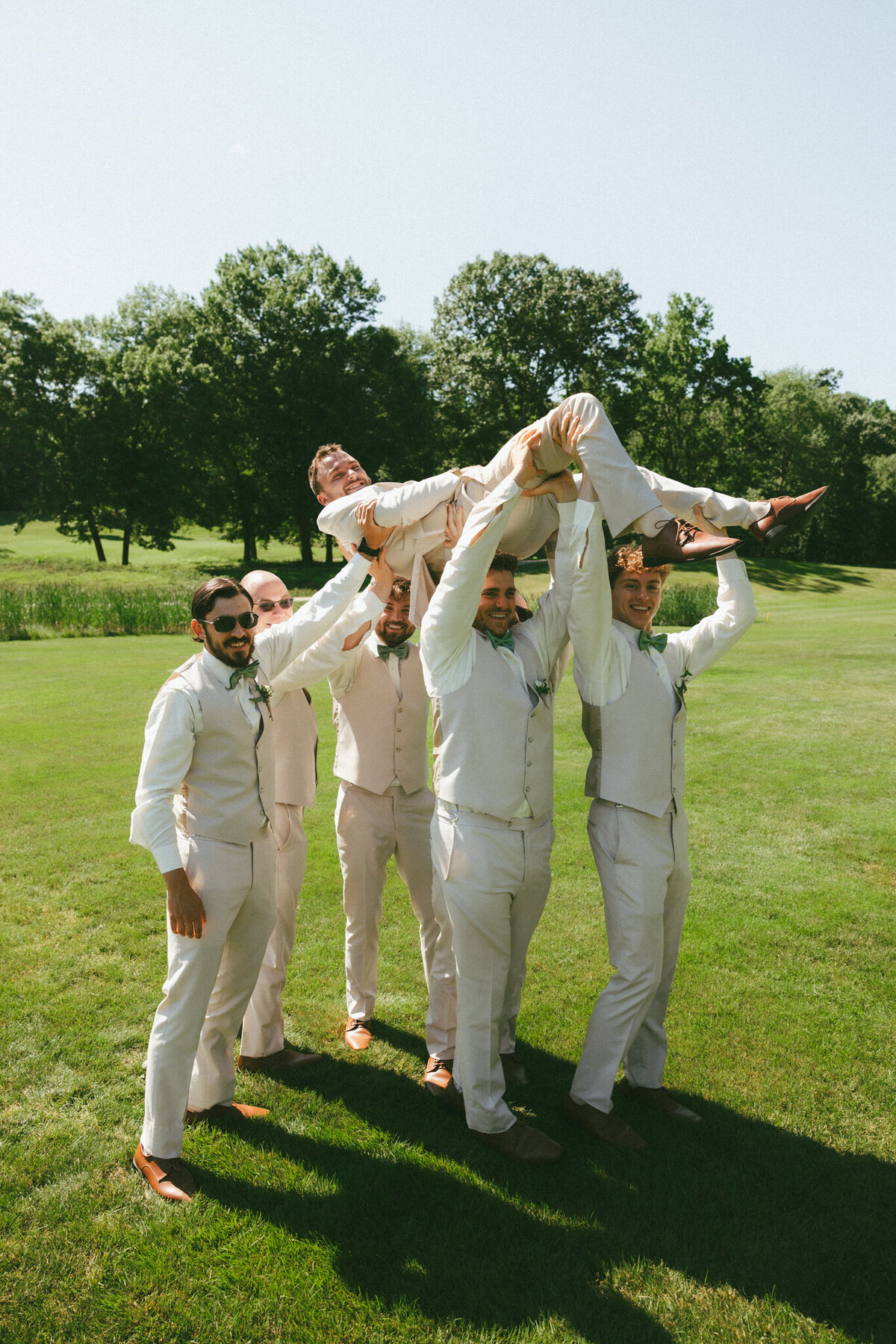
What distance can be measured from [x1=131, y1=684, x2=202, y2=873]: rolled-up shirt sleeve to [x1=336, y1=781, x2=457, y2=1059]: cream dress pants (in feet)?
4.91

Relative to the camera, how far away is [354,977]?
215 inches

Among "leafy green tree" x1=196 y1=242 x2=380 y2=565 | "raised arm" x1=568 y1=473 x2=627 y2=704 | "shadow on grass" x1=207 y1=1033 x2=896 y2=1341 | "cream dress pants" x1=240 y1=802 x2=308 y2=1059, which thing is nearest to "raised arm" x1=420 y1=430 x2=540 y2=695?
"raised arm" x1=568 y1=473 x2=627 y2=704

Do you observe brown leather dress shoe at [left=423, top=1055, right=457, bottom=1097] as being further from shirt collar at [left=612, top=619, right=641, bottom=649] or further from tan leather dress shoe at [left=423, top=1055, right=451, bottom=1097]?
shirt collar at [left=612, top=619, right=641, bottom=649]

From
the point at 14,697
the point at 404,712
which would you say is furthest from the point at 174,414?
the point at 404,712

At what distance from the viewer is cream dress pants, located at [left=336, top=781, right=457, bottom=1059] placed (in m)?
5.05

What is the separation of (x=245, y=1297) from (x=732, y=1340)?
1.82 m

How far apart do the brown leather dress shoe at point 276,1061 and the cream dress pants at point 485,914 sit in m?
1.22

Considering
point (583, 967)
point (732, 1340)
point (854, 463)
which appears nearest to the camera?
point (732, 1340)

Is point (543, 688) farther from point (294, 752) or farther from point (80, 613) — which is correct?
point (80, 613)

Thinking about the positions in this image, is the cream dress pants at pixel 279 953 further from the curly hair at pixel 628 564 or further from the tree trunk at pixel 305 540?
the tree trunk at pixel 305 540

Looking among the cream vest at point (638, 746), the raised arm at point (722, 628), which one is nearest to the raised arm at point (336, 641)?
the cream vest at point (638, 746)

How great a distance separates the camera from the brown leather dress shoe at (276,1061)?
5.05m

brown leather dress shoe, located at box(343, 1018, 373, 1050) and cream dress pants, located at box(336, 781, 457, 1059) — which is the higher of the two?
cream dress pants, located at box(336, 781, 457, 1059)

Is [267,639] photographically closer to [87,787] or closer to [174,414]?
[87,787]
